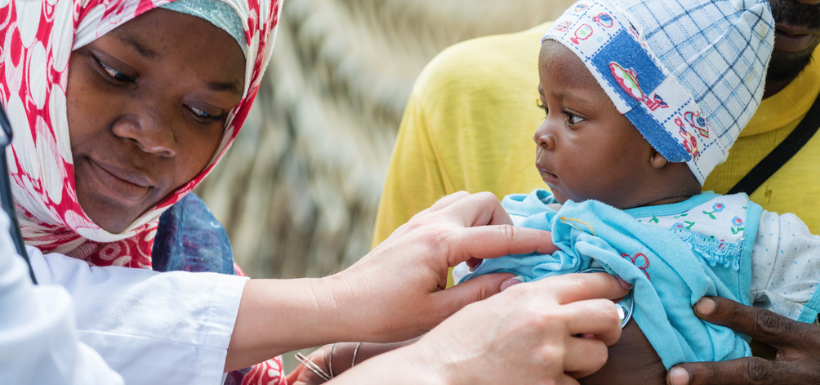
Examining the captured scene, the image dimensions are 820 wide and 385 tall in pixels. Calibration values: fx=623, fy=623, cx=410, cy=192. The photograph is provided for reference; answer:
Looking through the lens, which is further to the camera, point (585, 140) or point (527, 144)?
point (527, 144)

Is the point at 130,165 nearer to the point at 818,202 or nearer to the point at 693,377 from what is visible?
the point at 693,377

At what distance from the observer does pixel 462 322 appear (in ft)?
3.98

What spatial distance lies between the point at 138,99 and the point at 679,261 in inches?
48.8

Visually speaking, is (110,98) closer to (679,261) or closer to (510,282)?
(510,282)

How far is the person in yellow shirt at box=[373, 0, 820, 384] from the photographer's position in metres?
1.35

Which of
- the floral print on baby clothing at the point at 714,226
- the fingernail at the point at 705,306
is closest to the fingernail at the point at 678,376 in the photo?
the fingernail at the point at 705,306

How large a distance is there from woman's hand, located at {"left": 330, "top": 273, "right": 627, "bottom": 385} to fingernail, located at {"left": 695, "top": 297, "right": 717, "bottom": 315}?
0.22 metres

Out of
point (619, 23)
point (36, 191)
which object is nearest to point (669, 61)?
point (619, 23)

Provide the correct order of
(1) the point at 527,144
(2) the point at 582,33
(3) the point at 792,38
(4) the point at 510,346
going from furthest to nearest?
1. (1) the point at 527,144
2. (3) the point at 792,38
3. (2) the point at 582,33
4. (4) the point at 510,346

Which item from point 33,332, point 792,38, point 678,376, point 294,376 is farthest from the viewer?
point 294,376

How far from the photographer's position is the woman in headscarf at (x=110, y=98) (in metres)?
1.37

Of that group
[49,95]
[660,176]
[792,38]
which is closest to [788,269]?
[660,176]

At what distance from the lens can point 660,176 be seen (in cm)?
153

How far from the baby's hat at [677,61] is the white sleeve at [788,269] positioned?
0.77ft
